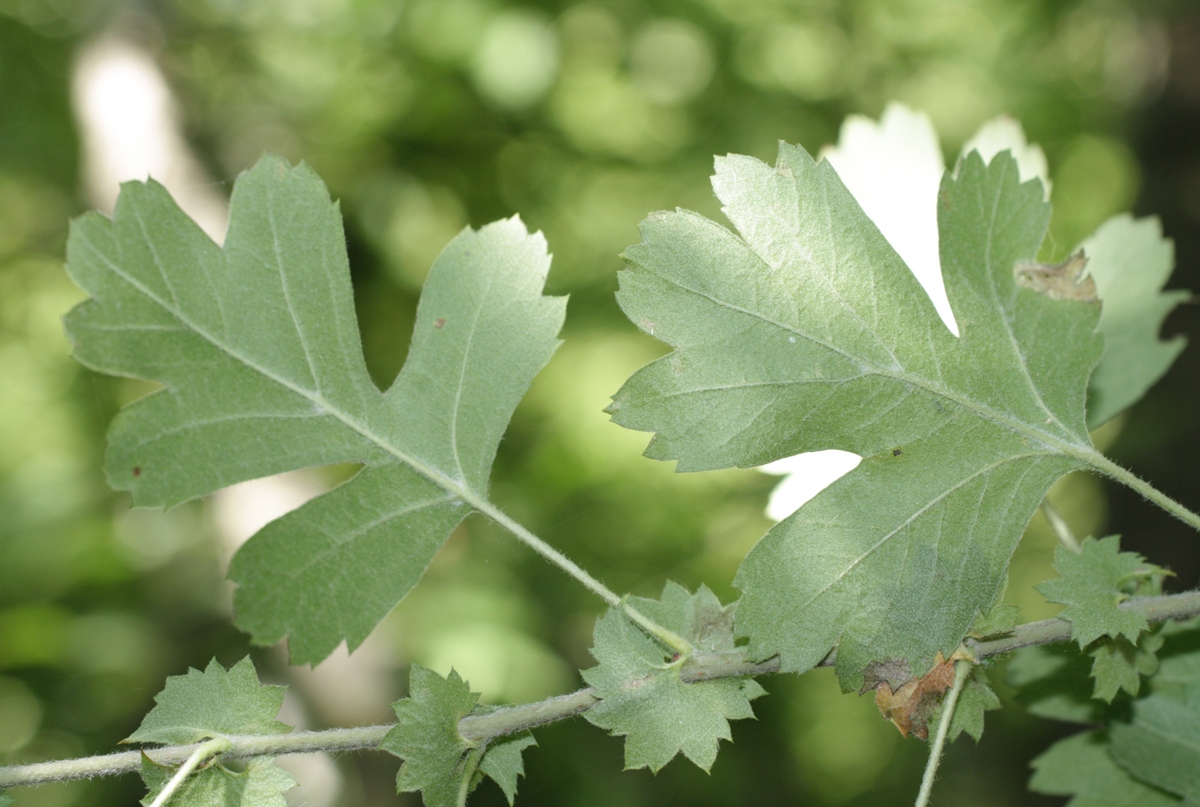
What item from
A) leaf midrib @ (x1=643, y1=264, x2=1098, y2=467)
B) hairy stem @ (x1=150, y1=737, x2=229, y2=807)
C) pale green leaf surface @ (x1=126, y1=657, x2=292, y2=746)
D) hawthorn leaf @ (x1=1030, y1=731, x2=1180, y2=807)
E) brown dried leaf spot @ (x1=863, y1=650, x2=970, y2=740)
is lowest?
hawthorn leaf @ (x1=1030, y1=731, x2=1180, y2=807)

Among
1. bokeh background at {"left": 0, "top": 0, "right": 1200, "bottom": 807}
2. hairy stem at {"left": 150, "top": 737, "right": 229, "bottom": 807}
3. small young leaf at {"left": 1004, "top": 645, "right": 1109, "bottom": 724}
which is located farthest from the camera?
bokeh background at {"left": 0, "top": 0, "right": 1200, "bottom": 807}

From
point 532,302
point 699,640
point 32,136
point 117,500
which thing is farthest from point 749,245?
point 32,136

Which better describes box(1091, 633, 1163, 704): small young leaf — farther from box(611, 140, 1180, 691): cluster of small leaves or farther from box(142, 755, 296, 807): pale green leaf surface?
box(142, 755, 296, 807): pale green leaf surface

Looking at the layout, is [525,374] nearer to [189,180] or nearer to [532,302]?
[532,302]

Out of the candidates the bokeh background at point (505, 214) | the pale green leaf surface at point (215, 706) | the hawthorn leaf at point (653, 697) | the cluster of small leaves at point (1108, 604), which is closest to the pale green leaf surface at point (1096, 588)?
the cluster of small leaves at point (1108, 604)

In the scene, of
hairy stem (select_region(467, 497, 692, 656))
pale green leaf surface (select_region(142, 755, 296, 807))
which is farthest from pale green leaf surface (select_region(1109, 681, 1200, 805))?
pale green leaf surface (select_region(142, 755, 296, 807))

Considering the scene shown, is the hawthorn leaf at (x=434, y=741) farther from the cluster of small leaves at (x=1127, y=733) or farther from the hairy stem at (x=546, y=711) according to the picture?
the cluster of small leaves at (x=1127, y=733)
